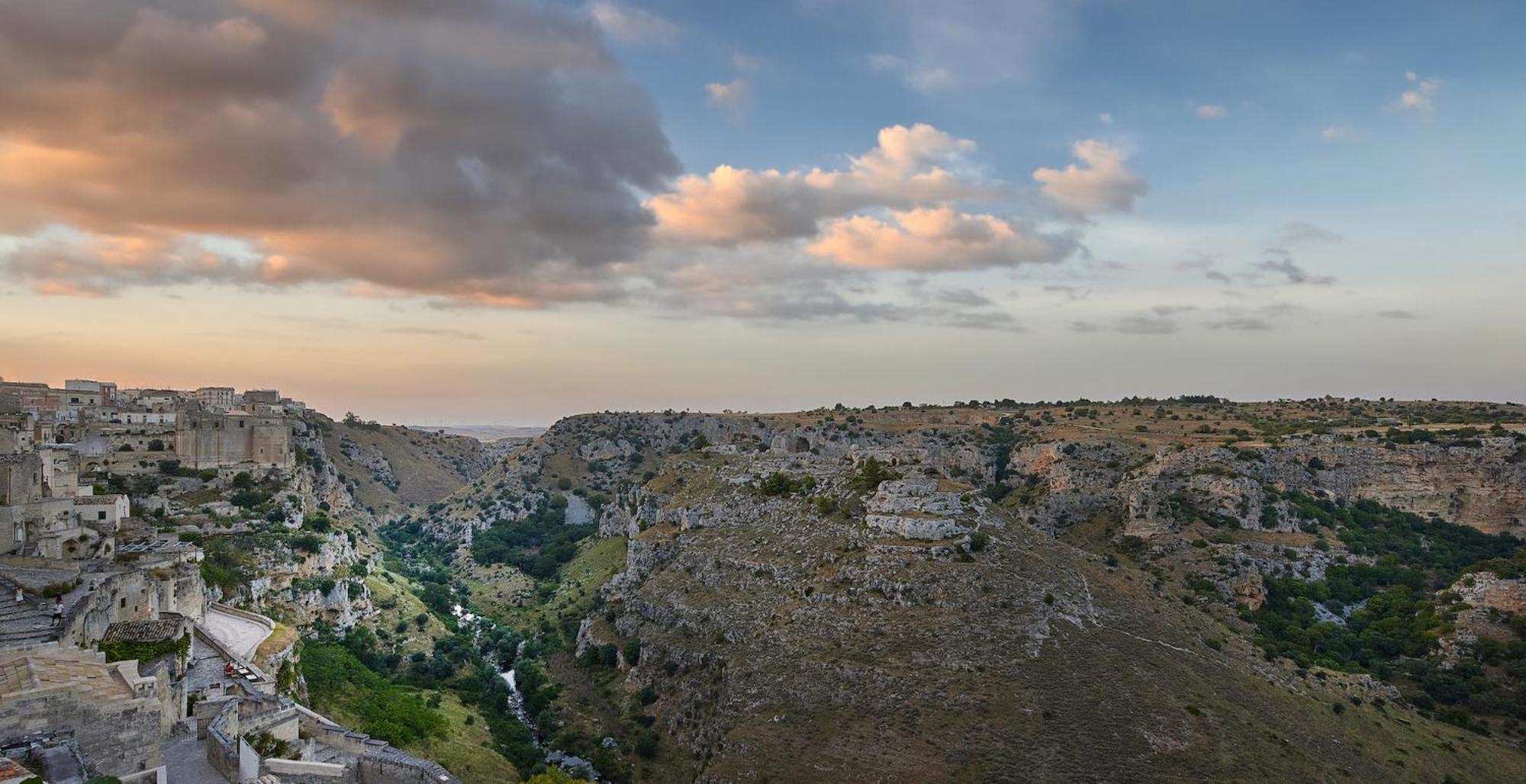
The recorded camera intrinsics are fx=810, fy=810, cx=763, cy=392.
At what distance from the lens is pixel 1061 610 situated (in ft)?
141

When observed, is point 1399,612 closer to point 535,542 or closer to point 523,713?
point 523,713

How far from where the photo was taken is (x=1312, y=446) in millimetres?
74875

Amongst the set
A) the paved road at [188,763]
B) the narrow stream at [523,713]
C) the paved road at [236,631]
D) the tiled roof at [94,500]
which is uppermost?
the tiled roof at [94,500]

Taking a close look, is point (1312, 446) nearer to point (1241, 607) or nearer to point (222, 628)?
point (1241, 607)

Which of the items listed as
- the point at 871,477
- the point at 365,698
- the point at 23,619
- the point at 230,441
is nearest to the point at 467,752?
the point at 365,698

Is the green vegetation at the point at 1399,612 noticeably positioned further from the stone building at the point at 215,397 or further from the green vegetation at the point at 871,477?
the stone building at the point at 215,397

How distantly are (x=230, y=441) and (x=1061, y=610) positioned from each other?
60144 millimetres

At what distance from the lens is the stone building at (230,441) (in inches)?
2377

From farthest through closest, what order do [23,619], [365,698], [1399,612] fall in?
1. [1399,612]
2. [365,698]
3. [23,619]

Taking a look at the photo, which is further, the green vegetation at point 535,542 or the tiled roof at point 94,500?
the green vegetation at point 535,542

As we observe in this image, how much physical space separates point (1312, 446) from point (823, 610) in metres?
55.5

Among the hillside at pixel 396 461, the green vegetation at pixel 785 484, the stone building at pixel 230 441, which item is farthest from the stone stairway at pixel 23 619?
the hillside at pixel 396 461

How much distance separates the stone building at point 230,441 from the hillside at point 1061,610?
1031 inches

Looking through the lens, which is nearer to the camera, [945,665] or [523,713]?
[945,665]
